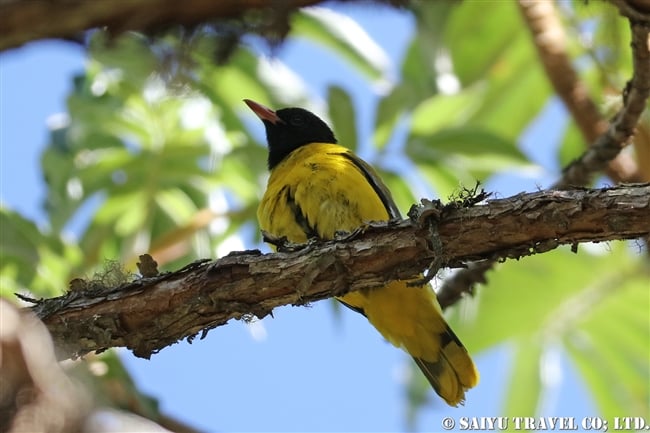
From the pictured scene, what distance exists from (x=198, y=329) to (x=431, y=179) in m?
2.66

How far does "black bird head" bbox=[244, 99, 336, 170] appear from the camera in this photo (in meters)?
5.51

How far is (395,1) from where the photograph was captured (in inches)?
127

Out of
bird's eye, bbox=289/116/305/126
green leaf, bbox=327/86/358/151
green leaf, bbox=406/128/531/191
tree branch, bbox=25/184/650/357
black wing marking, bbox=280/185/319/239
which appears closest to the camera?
tree branch, bbox=25/184/650/357

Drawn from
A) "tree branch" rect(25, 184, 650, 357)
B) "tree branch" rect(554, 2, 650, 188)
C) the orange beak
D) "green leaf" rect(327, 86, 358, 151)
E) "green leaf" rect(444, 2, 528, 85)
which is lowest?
"tree branch" rect(25, 184, 650, 357)

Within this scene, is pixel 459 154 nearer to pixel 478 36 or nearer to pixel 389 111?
pixel 389 111

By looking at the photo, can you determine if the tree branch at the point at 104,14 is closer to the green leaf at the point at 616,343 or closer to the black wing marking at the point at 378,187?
the black wing marking at the point at 378,187

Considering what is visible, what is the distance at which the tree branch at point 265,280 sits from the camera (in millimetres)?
2807

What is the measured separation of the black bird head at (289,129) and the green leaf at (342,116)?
1.14 feet

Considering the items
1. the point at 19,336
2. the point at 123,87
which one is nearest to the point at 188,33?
the point at 19,336

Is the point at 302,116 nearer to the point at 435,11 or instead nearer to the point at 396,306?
the point at 435,11

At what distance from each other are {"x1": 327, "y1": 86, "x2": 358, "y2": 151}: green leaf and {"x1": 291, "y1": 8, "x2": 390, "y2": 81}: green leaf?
31 cm

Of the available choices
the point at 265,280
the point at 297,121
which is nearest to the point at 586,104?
the point at 297,121

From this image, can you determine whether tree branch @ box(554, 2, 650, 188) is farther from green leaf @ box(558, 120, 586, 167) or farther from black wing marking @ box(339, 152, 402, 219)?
green leaf @ box(558, 120, 586, 167)

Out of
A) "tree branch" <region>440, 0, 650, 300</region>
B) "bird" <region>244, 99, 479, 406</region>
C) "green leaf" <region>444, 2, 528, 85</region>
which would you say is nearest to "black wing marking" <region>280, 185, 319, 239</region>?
"bird" <region>244, 99, 479, 406</region>
